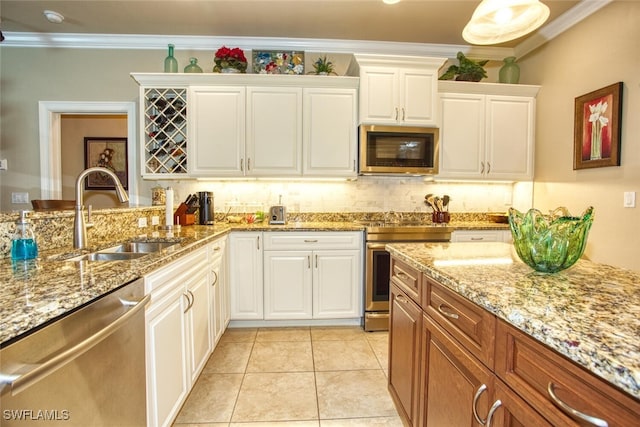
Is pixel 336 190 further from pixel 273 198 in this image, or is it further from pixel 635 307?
pixel 635 307

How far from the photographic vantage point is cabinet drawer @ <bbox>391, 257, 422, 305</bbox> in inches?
51.2

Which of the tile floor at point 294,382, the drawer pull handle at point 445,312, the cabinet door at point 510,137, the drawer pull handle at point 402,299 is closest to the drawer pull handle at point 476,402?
the drawer pull handle at point 445,312

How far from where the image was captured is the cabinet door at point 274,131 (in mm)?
2795

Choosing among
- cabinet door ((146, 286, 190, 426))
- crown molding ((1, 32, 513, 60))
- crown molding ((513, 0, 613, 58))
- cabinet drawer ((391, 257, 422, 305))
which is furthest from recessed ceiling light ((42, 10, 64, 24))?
crown molding ((513, 0, 613, 58))

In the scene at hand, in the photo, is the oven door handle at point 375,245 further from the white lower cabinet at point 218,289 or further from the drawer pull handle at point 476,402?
the drawer pull handle at point 476,402

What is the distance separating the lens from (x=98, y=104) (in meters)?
3.06

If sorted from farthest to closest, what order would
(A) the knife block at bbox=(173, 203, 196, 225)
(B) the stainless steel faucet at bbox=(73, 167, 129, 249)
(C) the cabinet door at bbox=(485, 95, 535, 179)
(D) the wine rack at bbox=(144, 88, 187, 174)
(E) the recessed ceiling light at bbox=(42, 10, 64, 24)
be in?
(C) the cabinet door at bbox=(485, 95, 535, 179)
(D) the wine rack at bbox=(144, 88, 187, 174)
(A) the knife block at bbox=(173, 203, 196, 225)
(E) the recessed ceiling light at bbox=(42, 10, 64, 24)
(B) the stainless steel faucet at bbox=(73, 167, 129, 249)

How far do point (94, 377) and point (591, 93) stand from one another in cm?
368

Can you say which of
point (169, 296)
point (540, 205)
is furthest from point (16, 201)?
point (540, 205)

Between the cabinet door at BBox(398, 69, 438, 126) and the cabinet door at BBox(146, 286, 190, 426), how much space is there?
8.03 ft

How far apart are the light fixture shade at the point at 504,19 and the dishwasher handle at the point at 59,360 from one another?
6.45 ft

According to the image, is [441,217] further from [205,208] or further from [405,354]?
[205,208]

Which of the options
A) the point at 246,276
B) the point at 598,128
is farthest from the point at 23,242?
the point at 598,128

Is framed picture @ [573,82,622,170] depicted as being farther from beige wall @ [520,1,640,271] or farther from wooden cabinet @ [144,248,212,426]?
wooden cabinet @ [144,248,212,426]
